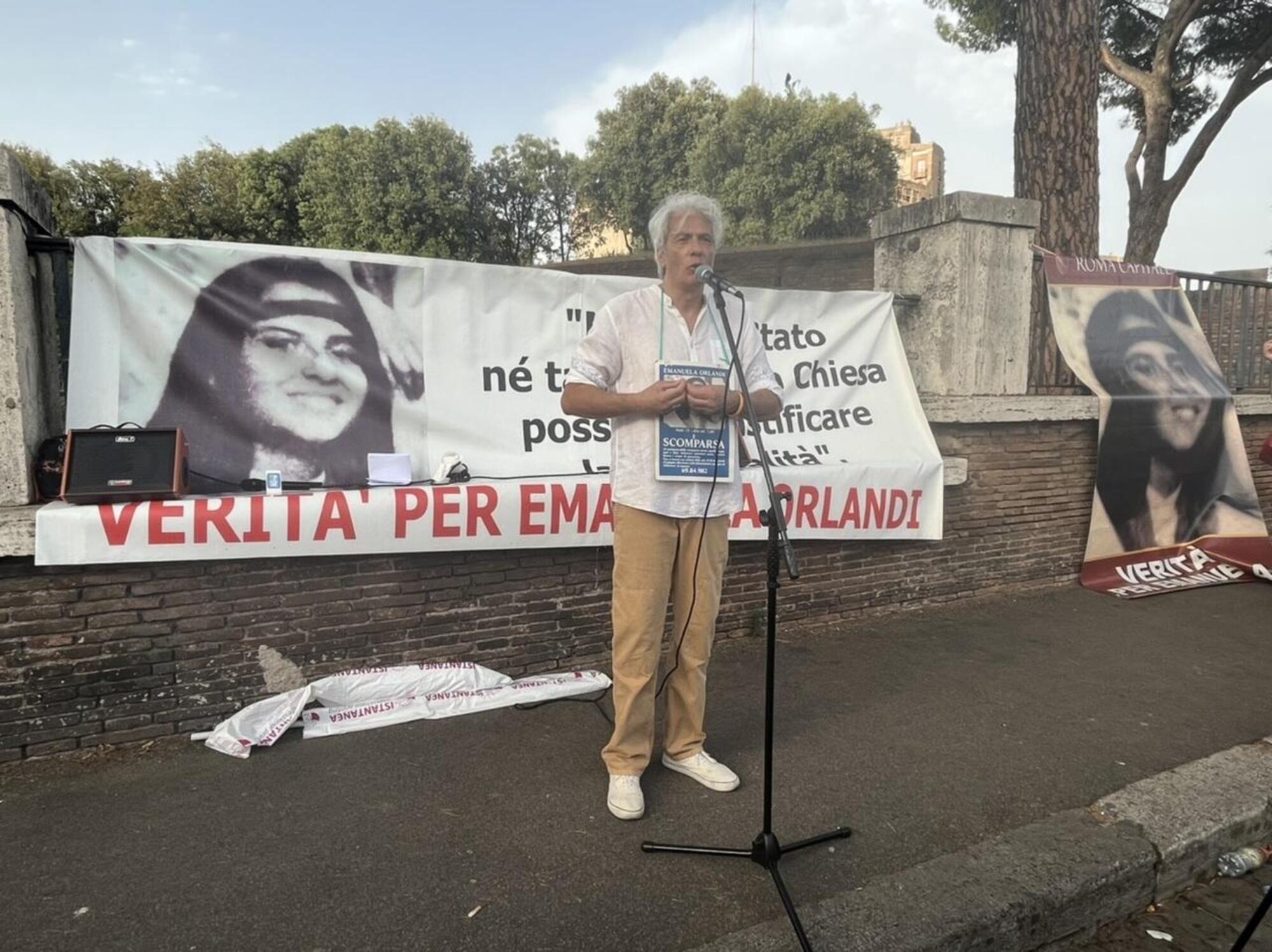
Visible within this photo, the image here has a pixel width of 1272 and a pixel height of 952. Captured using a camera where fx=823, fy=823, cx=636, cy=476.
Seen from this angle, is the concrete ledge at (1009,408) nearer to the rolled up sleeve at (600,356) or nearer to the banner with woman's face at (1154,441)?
the banner with woman's face at (1154,441)

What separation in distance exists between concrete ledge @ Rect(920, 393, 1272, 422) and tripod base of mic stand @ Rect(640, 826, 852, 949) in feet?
12.0

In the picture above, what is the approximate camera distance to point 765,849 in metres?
2.63

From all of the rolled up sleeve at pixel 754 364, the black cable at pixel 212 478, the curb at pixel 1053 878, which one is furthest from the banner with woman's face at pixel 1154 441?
the black cable at pixel 212 478

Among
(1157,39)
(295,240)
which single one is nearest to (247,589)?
(1157,39)

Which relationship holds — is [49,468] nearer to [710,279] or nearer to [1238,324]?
[710,279]

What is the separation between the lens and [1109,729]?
3.83 m

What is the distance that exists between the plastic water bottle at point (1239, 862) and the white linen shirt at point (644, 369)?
2.19 meters

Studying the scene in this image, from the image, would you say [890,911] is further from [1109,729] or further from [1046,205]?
[1046,205]

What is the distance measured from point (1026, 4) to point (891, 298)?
3477mm

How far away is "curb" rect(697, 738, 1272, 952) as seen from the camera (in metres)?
2.40

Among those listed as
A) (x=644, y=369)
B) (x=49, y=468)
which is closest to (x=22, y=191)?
(x=49, y=468)

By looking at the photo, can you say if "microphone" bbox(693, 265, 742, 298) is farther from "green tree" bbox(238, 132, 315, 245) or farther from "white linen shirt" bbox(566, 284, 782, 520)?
"green tree" bbox(238, 132, 315, 245)

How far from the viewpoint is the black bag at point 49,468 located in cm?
355

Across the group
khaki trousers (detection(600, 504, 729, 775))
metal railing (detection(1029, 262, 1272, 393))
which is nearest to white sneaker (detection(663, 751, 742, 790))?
khaki trousers (detection(600, 504, 729, 775))
